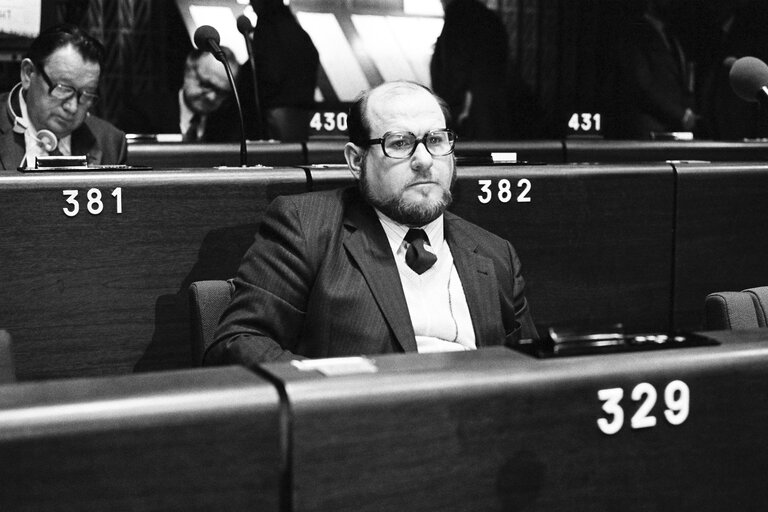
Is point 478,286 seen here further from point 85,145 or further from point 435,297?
point 85,145

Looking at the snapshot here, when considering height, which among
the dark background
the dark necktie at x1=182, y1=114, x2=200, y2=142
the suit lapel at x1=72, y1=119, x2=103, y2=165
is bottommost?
the suit lapel at x1=72, y1=119, x2=103, y2=165

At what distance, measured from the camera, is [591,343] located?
1.03 meters

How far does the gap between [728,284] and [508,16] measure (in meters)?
5.40

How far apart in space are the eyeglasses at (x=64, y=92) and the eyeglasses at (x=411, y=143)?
146cm

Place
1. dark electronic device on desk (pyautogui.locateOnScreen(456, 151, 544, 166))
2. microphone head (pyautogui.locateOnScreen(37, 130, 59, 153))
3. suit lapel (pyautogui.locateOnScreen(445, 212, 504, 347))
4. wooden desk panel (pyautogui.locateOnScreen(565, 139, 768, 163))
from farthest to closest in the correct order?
wooden desk panel (pyautogui.locateOnScreen(565, 139, 768, 163)) → microphone head (pyautogui.locateOnScreen(37, 130, 59, 153)) → dark electronic device on desk (pyautogui.locateOnScreen(456, 151, 544, 166)) → suit lapel (pyautogui.locateOnScreen(445, 212, 504, 347))

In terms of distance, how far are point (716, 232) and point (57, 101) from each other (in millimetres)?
2045

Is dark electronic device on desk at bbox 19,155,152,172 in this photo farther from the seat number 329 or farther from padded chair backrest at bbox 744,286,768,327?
the seat number 329

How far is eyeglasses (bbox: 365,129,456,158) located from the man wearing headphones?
143 cm

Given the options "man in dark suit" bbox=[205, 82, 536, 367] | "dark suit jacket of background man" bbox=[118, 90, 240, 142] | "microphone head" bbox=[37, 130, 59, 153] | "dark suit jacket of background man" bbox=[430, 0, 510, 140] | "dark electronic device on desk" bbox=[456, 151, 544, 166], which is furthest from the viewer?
"dark suit jacket of background man" bbox=[430, 0, 510, 140]

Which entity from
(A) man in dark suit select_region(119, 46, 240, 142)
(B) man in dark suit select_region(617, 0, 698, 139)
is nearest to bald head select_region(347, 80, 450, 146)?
(A) man in dark suit select_region(119, 46, 240, 142)

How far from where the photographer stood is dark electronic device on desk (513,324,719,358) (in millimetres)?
1002

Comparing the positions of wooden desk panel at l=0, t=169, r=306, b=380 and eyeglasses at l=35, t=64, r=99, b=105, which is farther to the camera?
eyeglasses at l=35, t=64, r=99, b=105

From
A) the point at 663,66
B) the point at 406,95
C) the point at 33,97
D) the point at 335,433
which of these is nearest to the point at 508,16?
the point at 663,66

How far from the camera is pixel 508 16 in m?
8.03
